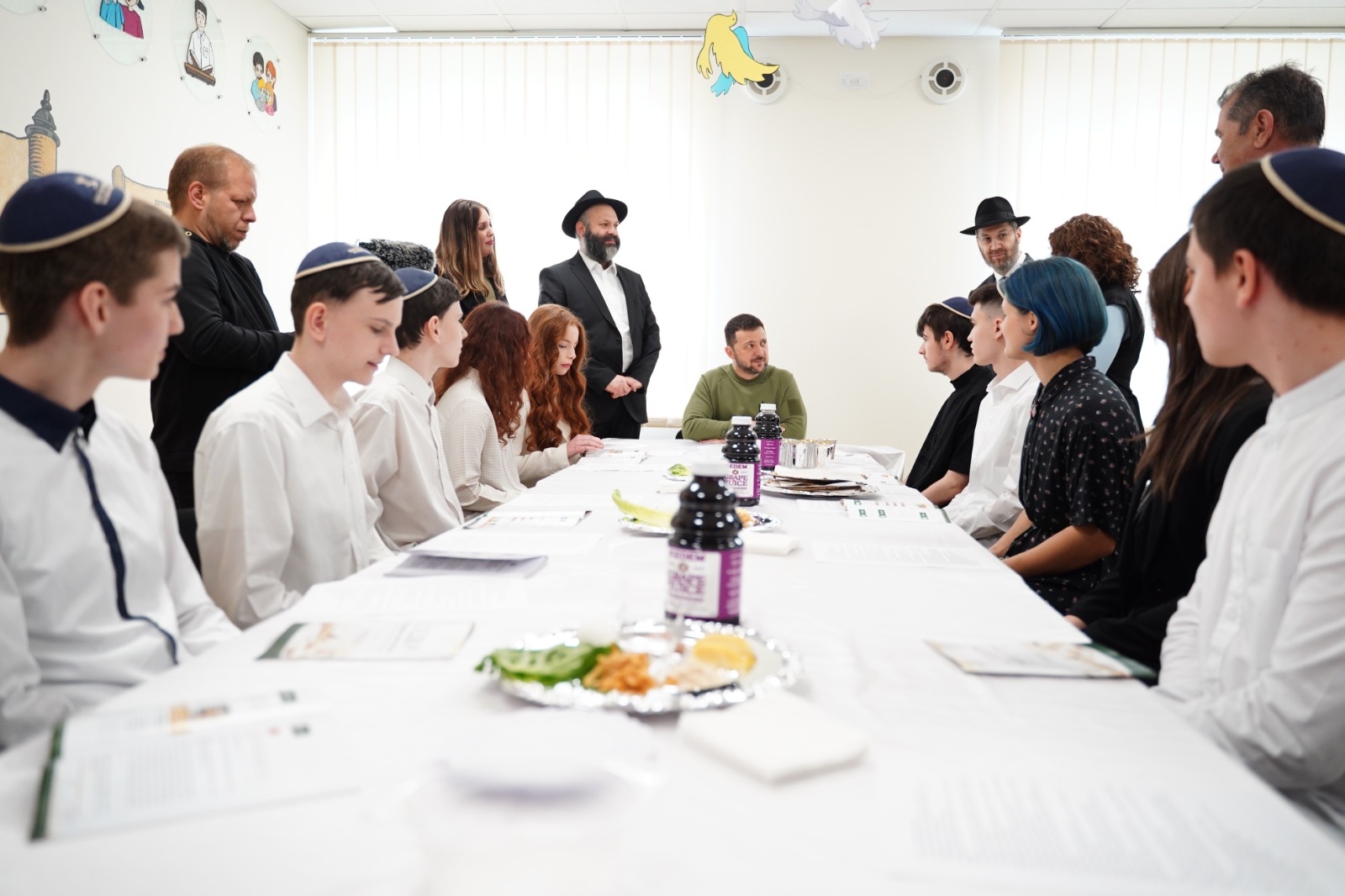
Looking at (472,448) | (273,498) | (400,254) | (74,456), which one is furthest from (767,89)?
(74,456)

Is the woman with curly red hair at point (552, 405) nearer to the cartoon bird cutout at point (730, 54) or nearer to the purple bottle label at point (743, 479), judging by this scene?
the cartoon bird cutout at point (730, 54)

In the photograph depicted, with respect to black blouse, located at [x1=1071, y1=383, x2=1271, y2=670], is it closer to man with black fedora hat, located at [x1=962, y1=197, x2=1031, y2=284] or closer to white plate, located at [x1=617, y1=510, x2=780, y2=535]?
white plate, located at [x1=617, y1=510, x2=780, y2=535]

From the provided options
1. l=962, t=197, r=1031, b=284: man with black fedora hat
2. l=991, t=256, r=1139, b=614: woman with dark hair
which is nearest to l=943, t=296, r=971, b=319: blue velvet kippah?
l=962, t=197, r=1031, b=284: man with black fedora hat

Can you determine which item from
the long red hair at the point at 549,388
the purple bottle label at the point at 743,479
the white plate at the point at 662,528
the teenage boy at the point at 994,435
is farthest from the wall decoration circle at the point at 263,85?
the white plate at the point at 662,528

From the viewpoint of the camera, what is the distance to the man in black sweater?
260 cm

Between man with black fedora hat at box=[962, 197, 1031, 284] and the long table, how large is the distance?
12.5ft

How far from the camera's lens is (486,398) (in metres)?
3.08

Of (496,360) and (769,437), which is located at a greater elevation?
(496,360)

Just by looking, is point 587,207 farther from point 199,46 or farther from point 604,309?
point 199,46

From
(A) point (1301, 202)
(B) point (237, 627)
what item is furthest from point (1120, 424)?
(B) point (237, 627)

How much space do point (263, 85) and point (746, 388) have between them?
313cm

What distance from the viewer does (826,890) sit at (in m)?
0.64

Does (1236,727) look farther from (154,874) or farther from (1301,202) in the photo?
(154,874)

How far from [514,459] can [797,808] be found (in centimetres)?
260
